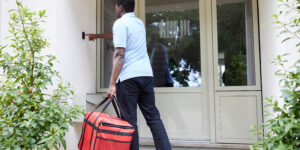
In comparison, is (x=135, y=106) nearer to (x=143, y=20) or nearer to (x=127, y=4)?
(x=127, y=4)

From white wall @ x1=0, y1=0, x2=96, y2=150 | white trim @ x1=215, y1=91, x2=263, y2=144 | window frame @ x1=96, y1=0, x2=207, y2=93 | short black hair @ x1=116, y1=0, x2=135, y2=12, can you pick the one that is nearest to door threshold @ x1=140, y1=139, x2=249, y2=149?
white trim @ x1=215, y1=91, x2=263, y2=144

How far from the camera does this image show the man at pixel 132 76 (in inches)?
70.7

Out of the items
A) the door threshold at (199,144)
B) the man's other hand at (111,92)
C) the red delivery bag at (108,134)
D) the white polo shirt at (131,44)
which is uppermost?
the white polo shirt at (131,44)

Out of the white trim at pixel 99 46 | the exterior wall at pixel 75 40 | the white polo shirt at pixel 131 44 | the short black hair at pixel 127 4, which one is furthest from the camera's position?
the white trim at pixel 99 46

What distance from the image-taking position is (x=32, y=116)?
152 cm

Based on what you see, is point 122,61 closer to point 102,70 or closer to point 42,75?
point 42,75

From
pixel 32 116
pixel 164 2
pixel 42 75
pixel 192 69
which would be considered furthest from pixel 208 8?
pixel 32 116

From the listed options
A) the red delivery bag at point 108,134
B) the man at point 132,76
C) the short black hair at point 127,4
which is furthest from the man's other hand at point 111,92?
the short black hair at point 127,4

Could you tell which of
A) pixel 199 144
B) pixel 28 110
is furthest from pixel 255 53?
pixel 28 110

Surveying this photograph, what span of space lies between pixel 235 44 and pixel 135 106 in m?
1.30

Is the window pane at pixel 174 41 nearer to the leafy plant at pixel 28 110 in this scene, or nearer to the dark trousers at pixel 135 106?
A: the dark trousers at pixel 135 106

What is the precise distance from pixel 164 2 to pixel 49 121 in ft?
5.85

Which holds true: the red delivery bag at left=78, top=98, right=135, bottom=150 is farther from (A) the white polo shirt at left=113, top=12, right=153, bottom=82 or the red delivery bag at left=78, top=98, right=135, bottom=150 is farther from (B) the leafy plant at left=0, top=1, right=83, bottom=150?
(A) the white polo shirt at left=113, top=12, right=153, bottom=82

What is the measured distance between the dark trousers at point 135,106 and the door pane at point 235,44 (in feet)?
3.09
